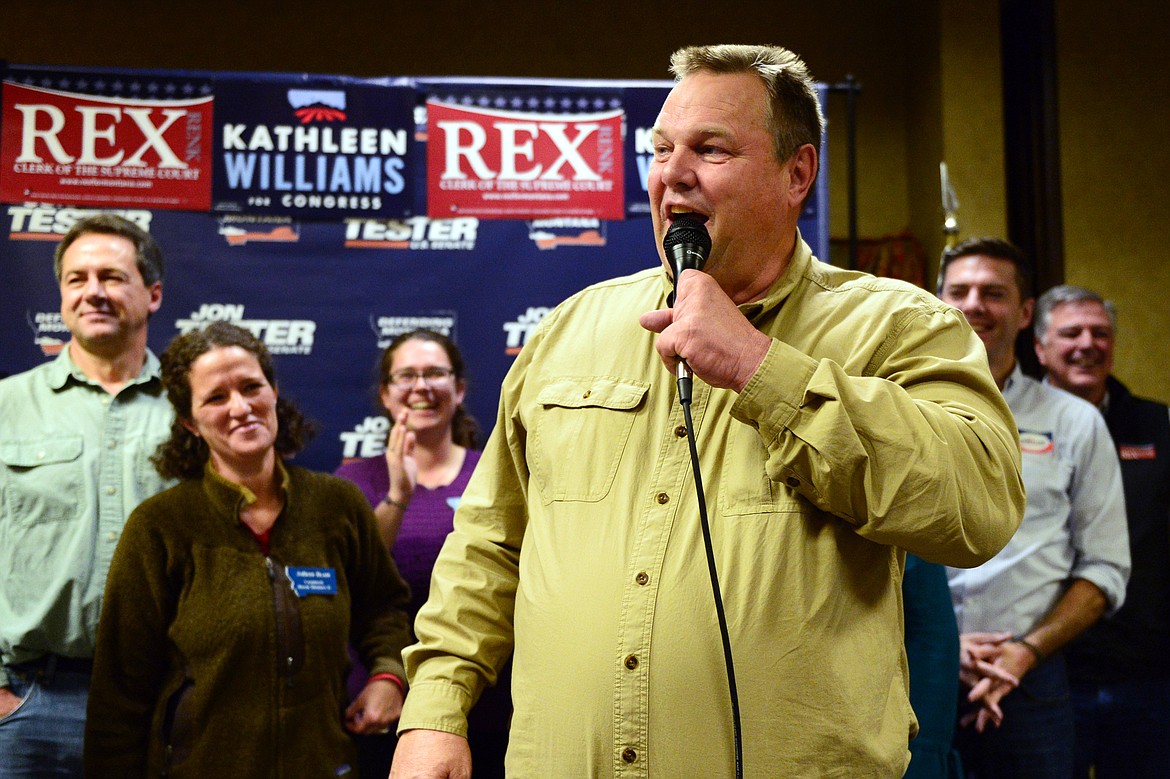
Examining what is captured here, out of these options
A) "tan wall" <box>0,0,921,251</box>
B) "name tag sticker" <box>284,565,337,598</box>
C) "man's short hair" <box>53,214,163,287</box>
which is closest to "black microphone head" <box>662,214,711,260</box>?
"name tag sticker" <box>284,565,337,598</box>

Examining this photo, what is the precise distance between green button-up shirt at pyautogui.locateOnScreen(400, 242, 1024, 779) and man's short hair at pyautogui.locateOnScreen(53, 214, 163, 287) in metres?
1.72

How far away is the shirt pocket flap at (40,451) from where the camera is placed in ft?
8.75

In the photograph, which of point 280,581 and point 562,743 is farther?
point 280,581

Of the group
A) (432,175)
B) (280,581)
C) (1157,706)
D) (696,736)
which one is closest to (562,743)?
(696,736)

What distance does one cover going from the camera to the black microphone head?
4.51 ft

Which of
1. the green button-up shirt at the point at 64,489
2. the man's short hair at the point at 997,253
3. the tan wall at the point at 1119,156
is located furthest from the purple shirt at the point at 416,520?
the tan wall at the point at 1119,156

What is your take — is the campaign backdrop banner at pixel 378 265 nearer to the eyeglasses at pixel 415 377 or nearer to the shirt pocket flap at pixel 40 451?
the eyeglasses at pixel 415 377

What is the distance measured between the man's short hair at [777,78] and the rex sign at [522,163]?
153 centimetres

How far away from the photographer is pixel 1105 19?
5684 millimetres

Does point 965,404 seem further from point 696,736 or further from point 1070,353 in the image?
point 1070,353

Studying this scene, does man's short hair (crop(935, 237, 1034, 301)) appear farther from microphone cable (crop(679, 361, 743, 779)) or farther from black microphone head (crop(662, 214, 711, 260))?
microphone cable (crop(679, 361, 743, 779))

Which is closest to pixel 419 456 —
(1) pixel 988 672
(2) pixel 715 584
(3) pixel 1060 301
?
(1) pixel 988 672

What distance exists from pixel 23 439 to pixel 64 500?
20cm

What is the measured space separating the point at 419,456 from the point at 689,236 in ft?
5.92
